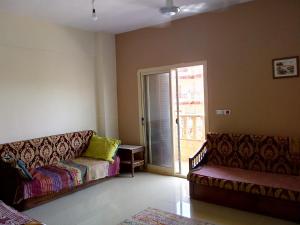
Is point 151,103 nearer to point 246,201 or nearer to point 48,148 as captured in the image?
point 48,148

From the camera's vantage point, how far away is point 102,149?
177 inches

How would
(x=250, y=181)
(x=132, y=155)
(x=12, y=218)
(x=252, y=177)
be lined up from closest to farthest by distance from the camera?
(x=12, y=218) < (x=250, y=181) < (x=252, y=177) < (x=132, y=155)

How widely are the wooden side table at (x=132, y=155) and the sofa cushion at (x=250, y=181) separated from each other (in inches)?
55.5

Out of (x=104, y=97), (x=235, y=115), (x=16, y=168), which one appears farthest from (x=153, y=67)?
(x=16, y=168)

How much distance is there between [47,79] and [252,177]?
11.0ft

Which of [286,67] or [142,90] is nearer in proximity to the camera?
[286,67]

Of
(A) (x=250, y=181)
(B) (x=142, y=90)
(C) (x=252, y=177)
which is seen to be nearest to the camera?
(A) (x=250, y=181)

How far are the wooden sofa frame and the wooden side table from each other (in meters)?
1.29

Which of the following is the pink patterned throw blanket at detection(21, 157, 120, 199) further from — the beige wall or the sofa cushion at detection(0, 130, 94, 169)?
the beige wall

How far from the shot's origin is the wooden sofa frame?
2904mm

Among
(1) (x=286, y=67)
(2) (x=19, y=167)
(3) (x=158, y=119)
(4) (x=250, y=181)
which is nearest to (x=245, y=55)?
(1) (x=286, y=67)

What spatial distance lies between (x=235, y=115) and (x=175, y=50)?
4.80ft

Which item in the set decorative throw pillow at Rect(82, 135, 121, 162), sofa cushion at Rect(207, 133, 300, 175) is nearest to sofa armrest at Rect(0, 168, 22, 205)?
decorative throw pillow at Rect(82, 135, 121, 162)

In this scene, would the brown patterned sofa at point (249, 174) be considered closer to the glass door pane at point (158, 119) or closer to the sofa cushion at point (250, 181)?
the sofa cushion at point (250, 181)
